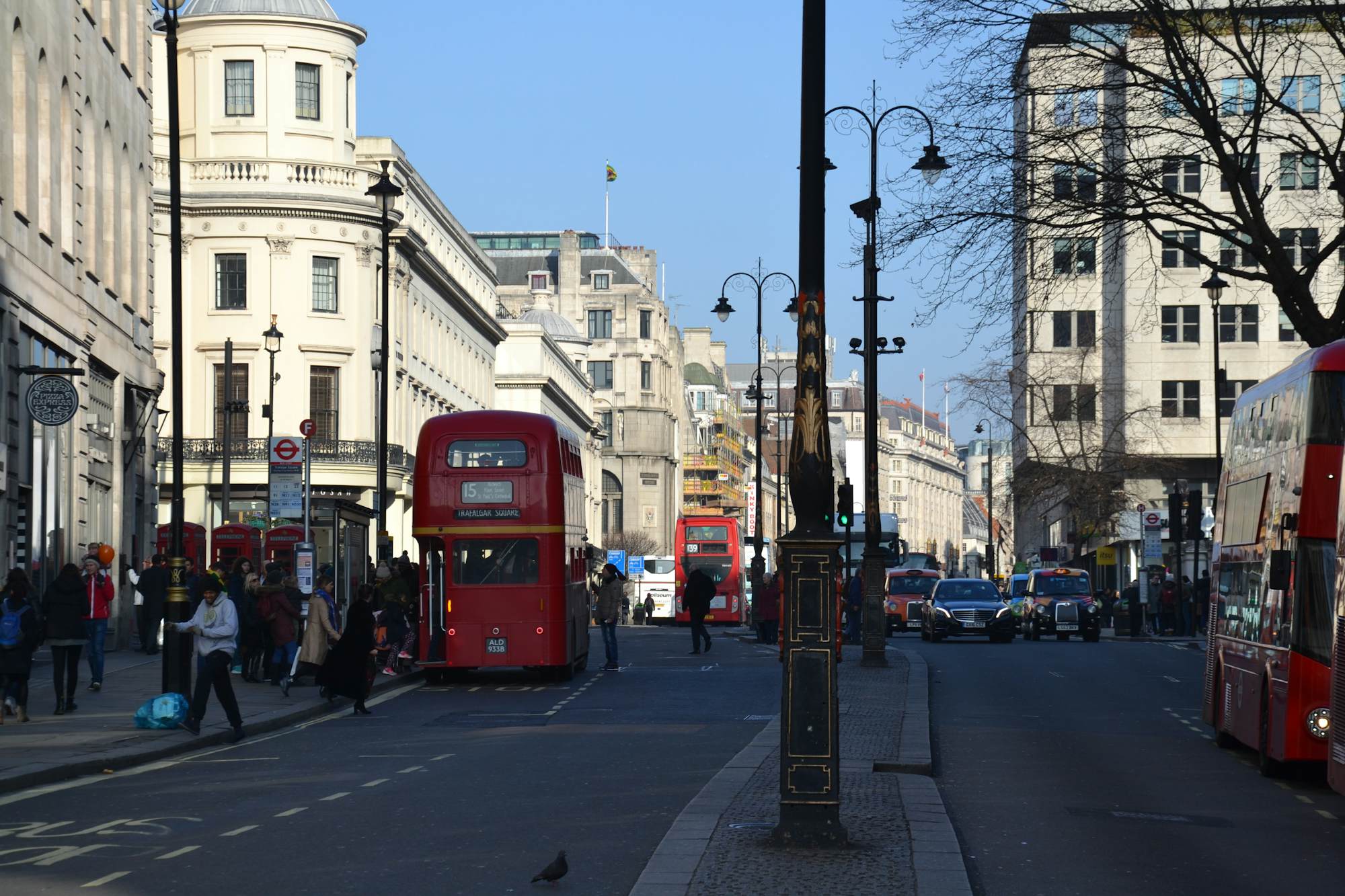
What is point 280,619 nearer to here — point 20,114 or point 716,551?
point 20,114

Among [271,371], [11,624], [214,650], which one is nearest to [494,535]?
[214,650]

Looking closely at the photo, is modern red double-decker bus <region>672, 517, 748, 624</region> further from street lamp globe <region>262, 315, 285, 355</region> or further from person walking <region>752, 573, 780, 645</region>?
person walking <region>752, 573, 780, 645</region>

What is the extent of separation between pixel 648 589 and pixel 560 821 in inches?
3119

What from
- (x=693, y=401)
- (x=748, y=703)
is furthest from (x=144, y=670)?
(x=693, y=401)

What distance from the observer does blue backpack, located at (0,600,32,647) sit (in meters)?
20.4

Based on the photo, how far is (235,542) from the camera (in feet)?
162

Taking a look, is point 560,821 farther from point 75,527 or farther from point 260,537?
point 260,537

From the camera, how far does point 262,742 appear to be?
2048 centimetres

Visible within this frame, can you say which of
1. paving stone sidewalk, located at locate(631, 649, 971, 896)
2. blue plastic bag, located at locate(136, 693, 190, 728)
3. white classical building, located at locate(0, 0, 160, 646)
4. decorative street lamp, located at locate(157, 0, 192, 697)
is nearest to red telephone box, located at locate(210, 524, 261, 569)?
white classical building, located at locate(0, 0, 160, 646)

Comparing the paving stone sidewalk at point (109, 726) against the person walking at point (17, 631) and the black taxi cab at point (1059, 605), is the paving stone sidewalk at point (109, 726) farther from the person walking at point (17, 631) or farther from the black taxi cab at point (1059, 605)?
the black taxi cab at point (1059, 605)

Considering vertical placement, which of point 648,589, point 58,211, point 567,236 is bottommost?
point 648,589

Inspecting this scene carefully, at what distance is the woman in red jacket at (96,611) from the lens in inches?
1058

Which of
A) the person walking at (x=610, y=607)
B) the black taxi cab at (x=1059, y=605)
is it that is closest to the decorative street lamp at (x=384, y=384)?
the person walking at (x=610, y=607)

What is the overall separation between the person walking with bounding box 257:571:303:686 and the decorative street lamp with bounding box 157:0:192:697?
366 cm
